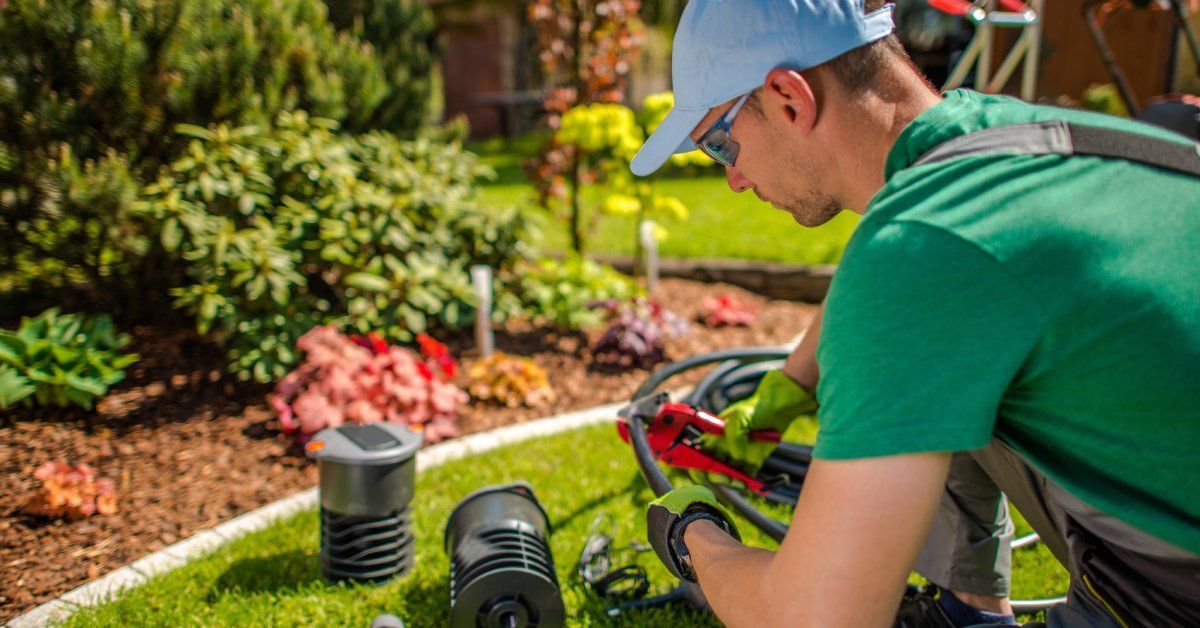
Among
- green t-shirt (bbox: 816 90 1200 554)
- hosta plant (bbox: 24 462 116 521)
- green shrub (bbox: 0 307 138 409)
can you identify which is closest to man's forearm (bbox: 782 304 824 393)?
green t-shirt (bbox: 816 90 1200 554)

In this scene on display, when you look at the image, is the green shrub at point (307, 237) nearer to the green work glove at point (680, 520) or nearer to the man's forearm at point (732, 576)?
the green work glove at point (680, 520)

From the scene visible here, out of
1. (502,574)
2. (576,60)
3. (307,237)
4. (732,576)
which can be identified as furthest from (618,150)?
(732,576)

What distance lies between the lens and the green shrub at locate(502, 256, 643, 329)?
4172 millimetres

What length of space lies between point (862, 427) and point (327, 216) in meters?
3.00

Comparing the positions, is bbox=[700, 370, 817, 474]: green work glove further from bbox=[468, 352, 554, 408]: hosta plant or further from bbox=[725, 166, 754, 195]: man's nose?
bbox=[468, 352, 554, 408]: hosta plant

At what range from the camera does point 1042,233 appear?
3.17 ft

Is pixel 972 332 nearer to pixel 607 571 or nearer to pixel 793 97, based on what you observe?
pixel 793 97

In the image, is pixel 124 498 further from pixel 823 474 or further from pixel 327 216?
pixel 823 474

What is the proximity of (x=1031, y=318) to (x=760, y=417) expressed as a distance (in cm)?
128

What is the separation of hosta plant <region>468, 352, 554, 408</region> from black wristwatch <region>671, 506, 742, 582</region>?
2.09 m

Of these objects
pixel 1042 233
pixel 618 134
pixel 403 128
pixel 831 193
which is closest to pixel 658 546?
pixel 831 193

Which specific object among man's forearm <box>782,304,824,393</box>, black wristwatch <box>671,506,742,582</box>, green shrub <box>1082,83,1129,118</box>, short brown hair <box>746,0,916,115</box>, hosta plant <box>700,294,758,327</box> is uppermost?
green shrub <box>1082,83,1129,118</box>

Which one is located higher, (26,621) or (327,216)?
(327,216)

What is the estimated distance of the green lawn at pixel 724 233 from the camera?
18.5ft
